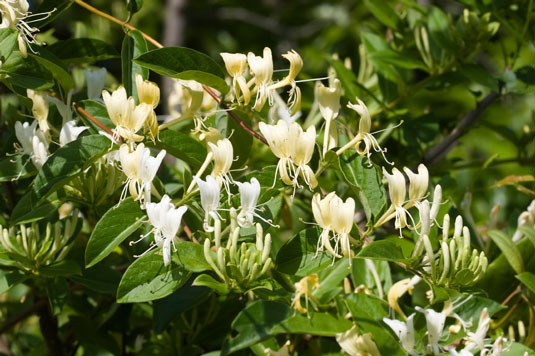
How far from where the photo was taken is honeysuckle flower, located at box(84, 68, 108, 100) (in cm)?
86

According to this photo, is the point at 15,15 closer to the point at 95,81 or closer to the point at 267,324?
the point at 95,81

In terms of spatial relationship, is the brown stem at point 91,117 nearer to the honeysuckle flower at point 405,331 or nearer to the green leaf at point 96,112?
the green leaf at point 96,112

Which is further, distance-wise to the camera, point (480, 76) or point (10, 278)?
point (480, 76)

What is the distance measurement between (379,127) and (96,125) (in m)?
0.55

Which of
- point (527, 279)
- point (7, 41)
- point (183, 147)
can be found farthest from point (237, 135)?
point (527, 279)

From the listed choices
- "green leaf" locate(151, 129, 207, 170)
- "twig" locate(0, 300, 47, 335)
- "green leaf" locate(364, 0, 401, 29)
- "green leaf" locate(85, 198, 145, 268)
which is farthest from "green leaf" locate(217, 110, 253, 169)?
"green leaf" locate(364, 0, 401, 29)

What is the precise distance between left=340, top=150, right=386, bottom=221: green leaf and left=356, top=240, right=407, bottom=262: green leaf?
2.9 inches

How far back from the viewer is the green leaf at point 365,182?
75cm

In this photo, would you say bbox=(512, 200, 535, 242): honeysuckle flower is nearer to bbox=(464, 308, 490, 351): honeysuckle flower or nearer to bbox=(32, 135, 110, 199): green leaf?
bbox=(464, 308, 490, 351): honeysuckle flower

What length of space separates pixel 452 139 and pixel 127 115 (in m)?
0.63

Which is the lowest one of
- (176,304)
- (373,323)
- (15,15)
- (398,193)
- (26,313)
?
(26,313)

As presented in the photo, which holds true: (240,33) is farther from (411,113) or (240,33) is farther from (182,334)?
(182,334)

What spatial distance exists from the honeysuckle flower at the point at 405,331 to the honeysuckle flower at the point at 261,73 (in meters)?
0.27

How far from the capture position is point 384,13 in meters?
1.21
